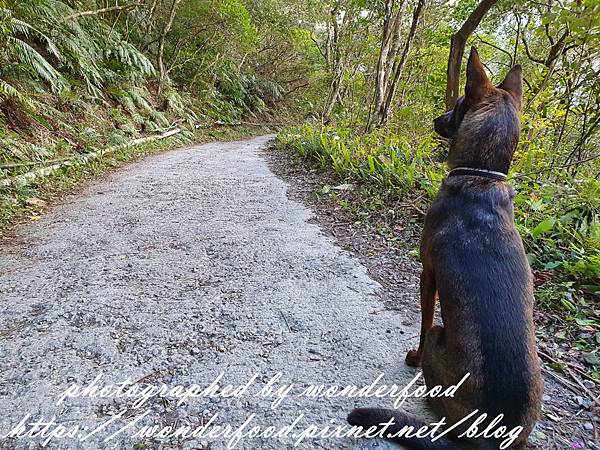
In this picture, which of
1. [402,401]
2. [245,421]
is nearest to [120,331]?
[245,421]

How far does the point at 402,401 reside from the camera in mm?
2064

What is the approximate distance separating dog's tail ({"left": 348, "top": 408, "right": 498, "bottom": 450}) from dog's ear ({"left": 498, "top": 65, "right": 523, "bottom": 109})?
197 cm

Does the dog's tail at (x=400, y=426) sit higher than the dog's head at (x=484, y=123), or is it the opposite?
the dog's head at (x=484, y=123)

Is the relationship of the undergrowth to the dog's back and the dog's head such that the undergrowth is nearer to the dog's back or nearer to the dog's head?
the dog's back

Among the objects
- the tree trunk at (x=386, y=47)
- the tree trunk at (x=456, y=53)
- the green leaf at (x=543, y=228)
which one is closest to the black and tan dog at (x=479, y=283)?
the green leaf at (x=543, y=228)

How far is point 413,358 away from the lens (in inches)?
90.7

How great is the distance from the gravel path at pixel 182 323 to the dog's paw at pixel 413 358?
0.05m

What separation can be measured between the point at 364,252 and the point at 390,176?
196cm

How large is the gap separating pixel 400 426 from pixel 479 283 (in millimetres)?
771

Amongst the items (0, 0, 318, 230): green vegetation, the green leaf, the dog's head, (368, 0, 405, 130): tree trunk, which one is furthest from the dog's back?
(368, 0, 405, 130): tree trunk

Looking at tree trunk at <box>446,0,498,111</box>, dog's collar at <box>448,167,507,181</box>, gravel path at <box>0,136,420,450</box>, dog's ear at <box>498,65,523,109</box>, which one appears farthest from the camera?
tree trunk at <box>446,0,498,111</box>

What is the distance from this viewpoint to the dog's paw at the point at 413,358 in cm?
229

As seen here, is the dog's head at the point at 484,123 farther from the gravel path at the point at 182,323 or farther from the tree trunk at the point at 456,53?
the tree trunk at the point at 456,53

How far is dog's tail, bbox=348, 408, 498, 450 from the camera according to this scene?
1.59 m
